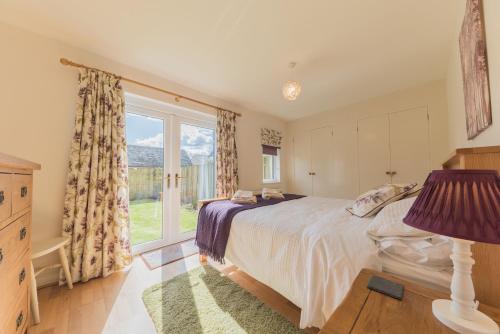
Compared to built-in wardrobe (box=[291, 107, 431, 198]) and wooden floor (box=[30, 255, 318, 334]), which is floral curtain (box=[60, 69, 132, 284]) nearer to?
wooden floor (box=[30, 255, 318, 334])

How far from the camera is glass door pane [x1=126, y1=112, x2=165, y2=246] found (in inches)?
98.4

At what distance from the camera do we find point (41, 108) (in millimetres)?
1791

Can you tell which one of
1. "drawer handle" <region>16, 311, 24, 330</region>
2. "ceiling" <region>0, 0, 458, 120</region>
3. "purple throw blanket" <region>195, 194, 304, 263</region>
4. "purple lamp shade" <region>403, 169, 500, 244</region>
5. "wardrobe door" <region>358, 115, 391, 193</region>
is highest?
"ceiling" <region>0, 0, 458, 120</region>

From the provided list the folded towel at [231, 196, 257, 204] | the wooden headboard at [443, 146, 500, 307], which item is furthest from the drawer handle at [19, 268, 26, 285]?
the wooden headboard at [443, 146, 500, 307]

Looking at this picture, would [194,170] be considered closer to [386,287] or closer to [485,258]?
[386,287]

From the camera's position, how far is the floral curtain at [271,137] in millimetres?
4064

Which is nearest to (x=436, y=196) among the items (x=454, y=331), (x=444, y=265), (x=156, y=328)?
(x=454, y=331)

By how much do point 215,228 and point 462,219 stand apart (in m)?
1.79

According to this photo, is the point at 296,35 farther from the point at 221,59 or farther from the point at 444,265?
the point at 444,265

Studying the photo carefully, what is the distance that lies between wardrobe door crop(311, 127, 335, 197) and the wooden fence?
2.24 metres

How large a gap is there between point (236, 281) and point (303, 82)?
106 inches

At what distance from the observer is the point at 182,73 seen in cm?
250

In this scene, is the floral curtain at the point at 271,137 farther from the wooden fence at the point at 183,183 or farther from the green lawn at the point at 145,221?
the green lawn at the point at 145,221

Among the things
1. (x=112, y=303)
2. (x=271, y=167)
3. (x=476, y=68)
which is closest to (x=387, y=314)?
(x=476, y=68)
